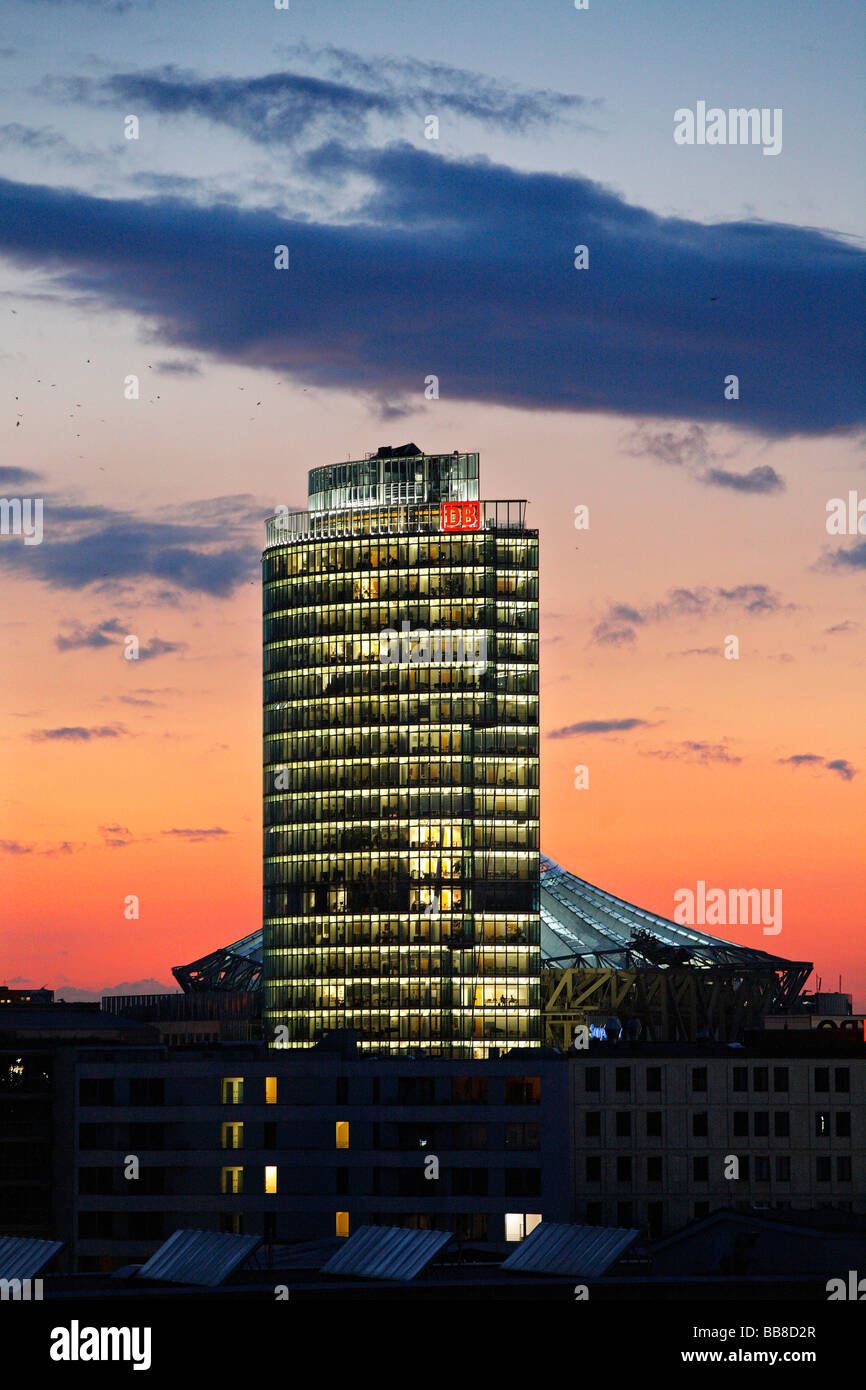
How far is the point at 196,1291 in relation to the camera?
142250mm

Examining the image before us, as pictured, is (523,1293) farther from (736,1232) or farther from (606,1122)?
(606,1122)

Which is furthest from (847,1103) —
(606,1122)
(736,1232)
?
(736,1232)
